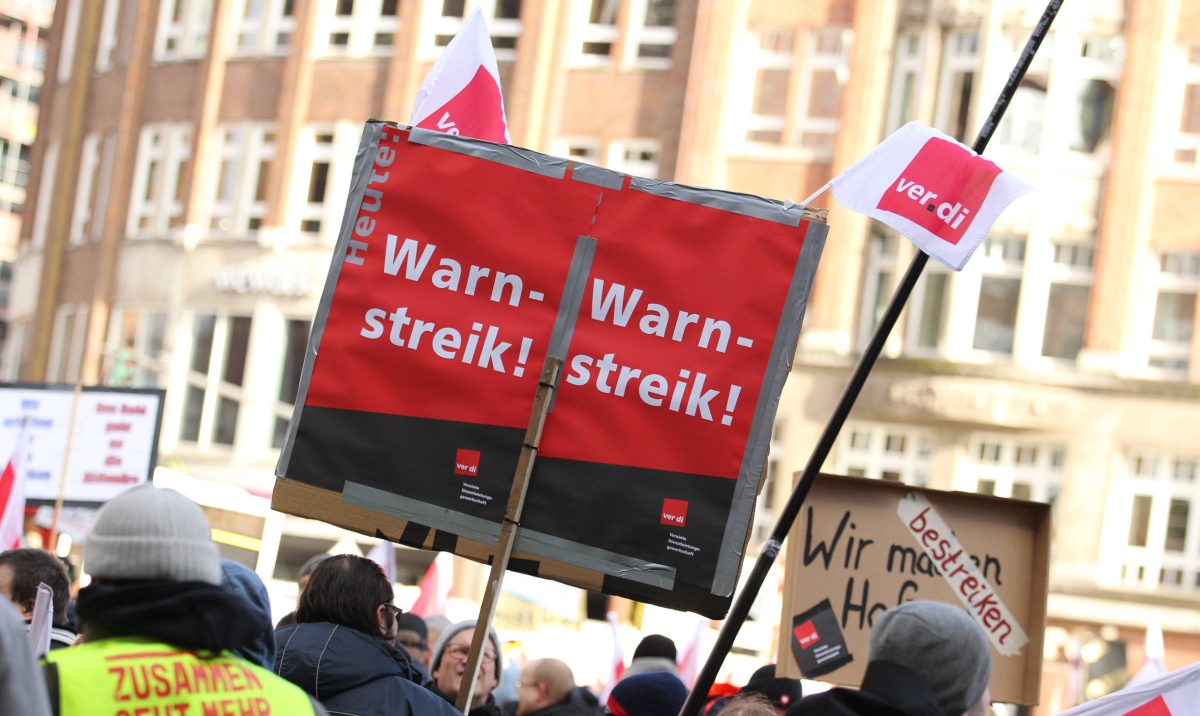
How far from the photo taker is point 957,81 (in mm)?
29766

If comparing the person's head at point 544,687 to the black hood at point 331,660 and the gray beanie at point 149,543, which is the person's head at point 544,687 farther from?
the gray beanie at point 149,543

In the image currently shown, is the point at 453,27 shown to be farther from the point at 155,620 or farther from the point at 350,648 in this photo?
the point at 155,620

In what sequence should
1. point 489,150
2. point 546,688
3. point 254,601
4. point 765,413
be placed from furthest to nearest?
point 546,688 → point 489,150 → point 765,413 → point 254,601

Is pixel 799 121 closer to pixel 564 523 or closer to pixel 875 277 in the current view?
pixel 875 277

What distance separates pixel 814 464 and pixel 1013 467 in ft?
79.4

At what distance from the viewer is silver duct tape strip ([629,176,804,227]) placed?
18.1ft

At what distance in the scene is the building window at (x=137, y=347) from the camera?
33656 mm

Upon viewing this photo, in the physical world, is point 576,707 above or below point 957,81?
below

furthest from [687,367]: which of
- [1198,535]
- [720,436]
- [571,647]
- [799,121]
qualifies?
[799,121]

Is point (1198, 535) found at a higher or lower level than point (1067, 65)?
lower

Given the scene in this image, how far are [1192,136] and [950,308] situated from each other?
4.50m

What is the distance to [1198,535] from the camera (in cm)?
2752

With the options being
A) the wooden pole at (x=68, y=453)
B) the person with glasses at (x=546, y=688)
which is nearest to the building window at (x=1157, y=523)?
the wooden pole at (x=68, y=453)

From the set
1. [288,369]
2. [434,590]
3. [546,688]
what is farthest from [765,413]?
[288,369]
